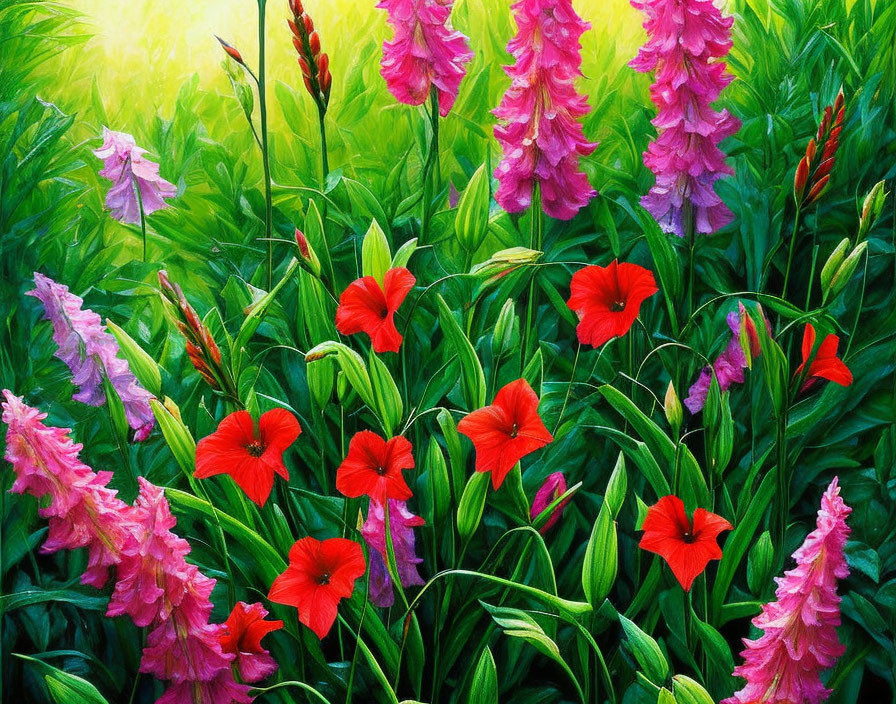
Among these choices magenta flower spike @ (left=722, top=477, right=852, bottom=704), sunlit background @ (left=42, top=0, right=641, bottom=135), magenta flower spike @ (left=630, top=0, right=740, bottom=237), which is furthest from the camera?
sunlit background @ (left=42, top=0, right=641, bottom=135)

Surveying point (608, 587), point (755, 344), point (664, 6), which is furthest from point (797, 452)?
point (664, 6)

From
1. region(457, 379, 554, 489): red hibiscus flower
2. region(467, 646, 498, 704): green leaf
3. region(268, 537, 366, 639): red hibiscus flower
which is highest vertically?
region(457, 379, 554, 489): red hibiscus flower

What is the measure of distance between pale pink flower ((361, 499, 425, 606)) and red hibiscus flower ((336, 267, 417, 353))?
144mm

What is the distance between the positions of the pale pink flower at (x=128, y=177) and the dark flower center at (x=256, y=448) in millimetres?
274

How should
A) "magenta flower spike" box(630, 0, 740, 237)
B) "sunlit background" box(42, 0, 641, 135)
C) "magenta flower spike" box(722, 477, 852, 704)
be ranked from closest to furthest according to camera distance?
"magenta flower spike" box(722, 477, 852, 704) < "magenta flower spike" box(630, 0, 740, 237) < "sunlit background" box(42, 0, 641, 135)

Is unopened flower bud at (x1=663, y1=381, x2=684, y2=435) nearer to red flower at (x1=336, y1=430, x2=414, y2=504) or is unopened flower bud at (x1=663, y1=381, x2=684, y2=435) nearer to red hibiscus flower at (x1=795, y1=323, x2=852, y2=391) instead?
red hibiscus flower at (x1=795, y1=323, x2=852, y2=391)

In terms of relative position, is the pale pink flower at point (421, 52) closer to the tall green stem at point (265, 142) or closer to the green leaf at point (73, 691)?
the tall green stem at point (265, 142)

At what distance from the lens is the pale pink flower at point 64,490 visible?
79 centimetres

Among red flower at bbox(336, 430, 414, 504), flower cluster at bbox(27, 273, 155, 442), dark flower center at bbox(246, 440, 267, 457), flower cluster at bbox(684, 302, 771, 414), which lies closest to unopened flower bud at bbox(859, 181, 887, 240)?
flower cluster at bbox(684, 302, 771, 414)

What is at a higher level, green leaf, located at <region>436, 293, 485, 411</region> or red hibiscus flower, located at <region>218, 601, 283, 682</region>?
green leaf, located at <region>436, 293, 485, 411</region>

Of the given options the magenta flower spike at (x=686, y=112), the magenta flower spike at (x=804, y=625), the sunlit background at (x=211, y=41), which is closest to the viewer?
the magenta flower spike at (x=804, y=625)

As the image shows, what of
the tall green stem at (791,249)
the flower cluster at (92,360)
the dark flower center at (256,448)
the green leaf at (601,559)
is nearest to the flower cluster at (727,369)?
the tall green stem at (791,249)

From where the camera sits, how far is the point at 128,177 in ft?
3.05

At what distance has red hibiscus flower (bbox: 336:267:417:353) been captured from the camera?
2.80 feet
